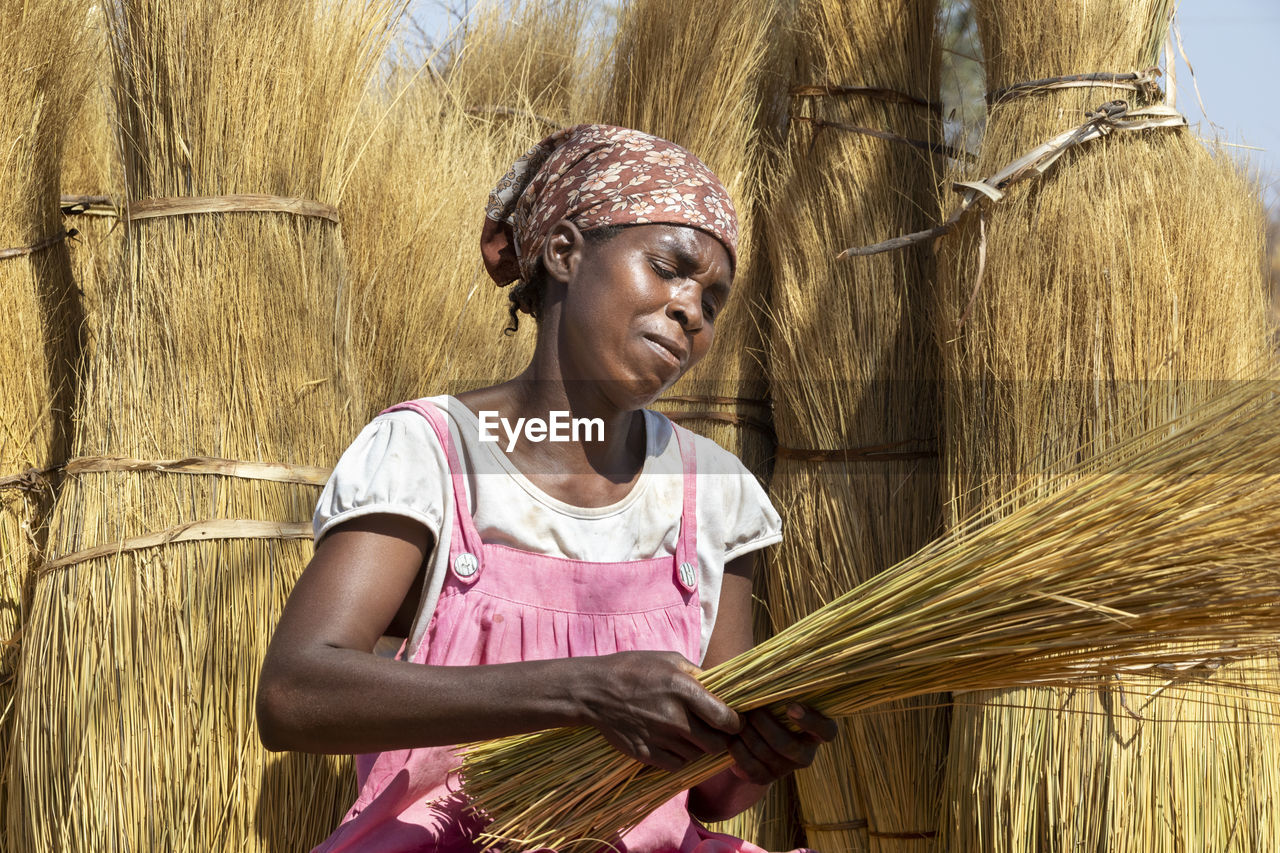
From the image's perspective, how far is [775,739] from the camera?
1.20 metres

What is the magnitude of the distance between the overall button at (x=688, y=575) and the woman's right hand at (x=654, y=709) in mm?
434

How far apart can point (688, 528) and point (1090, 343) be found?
2.49 ft

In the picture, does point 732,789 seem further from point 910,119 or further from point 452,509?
point 910,119

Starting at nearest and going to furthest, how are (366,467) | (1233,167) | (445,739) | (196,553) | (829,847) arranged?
(445,739) → (366,467) → (196,553) → (1233,167) → (829,847)

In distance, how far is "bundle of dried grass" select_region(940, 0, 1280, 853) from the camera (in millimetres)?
1910

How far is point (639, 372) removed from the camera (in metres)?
1.53

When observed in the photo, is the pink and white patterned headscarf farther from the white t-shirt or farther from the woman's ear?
the white t-shirt

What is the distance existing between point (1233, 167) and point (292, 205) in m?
1.52

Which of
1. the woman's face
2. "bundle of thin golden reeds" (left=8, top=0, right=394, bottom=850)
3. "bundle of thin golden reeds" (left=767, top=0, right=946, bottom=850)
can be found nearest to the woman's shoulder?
the woman's face

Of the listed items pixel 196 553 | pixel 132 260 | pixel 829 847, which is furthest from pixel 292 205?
pixel 829 847

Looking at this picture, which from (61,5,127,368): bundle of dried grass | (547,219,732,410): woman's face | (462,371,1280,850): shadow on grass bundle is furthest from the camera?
(61,5,127,368): bundle of dried grass

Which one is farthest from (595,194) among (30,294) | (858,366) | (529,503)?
(30,294)

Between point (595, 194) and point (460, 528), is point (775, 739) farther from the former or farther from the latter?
point (595, 194)

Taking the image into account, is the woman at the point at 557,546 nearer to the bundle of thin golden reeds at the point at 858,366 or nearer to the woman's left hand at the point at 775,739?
the woman's left hand at the point at 775,739
